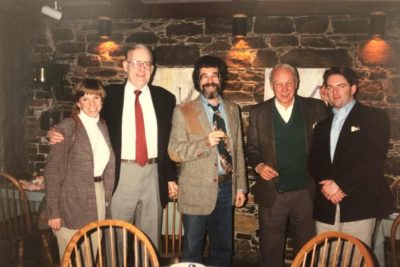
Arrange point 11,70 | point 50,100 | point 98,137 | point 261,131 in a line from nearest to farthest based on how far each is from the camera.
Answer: point 98,137, point 261,131, point 11,70, point 50,100

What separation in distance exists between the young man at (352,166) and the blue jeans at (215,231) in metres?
0.70

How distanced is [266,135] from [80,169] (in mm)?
1448

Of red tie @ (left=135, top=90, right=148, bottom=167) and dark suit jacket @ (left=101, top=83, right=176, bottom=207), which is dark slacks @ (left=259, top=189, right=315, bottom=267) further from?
red tie @ (left=135, top=90, right=148, bottom=167)

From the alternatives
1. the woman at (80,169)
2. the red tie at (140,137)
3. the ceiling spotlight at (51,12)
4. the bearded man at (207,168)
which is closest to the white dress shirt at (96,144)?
the woman at (80,169)

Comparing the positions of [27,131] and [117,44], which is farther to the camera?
[27,131]

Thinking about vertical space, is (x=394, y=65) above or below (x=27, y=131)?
above

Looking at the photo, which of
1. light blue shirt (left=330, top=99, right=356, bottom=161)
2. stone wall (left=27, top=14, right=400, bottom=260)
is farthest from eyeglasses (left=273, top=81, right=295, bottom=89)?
stone wall (left=27, top=14, right=400, bottom=260)

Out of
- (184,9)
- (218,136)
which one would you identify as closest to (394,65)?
(184,9)

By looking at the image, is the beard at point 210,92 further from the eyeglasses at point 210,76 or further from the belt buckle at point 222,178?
the belt buckle at point 222,178

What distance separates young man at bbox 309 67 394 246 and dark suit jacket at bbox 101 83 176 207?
3.90 feet

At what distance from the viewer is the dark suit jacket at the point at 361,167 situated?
238 centimetres

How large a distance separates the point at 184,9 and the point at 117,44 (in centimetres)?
110

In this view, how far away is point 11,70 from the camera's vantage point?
176 inches

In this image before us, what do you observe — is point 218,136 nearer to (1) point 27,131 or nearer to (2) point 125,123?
(2) point 125,123
